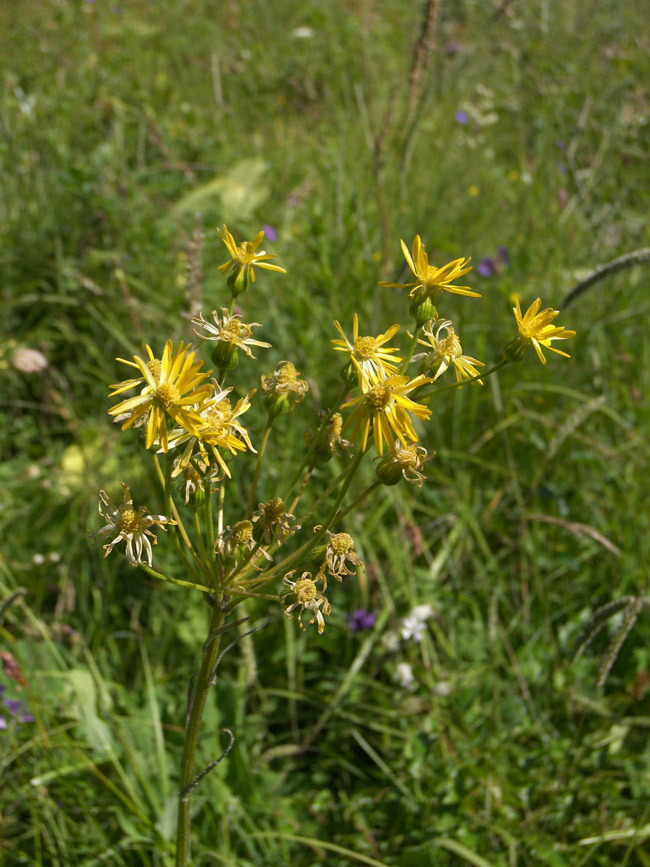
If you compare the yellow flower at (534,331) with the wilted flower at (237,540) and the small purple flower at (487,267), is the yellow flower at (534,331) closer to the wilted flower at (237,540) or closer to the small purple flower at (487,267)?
the wilted flower at (237,540)

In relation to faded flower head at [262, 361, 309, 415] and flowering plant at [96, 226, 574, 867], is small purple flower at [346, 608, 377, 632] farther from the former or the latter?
faded flower head at [262, 361, 309, 415]

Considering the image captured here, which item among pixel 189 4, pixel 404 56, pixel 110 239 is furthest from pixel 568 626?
pixel 189 4

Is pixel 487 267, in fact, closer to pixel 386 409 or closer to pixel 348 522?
pixel 348 522

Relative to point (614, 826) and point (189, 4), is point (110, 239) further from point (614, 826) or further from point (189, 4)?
point (189, 4)

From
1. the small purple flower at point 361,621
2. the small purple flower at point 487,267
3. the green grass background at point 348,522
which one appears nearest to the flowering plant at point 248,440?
the green grass background at point 348,522

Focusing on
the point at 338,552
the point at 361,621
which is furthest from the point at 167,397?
the point at 361,621

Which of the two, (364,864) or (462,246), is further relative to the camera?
(462,246)
